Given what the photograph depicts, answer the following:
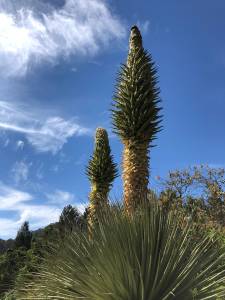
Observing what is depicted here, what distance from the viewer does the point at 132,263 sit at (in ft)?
23.1

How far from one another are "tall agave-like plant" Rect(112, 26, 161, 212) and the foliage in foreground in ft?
11.4

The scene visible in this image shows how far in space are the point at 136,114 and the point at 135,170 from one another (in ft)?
4.52

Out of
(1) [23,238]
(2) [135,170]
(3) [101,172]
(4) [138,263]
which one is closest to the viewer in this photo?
(4) [138,263]

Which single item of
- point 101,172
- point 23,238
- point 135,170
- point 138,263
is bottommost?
point 138,263

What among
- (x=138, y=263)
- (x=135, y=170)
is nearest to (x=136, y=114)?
(x=135, y=170)

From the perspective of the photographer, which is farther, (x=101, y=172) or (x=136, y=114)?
(x=101, y=172)

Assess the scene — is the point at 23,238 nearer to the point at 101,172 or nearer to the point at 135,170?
the point at 101,172

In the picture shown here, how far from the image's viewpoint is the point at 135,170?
37.6ft

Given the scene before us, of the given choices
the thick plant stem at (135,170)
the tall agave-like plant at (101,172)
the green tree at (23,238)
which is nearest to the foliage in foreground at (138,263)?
the thick plant stem at (135,170)

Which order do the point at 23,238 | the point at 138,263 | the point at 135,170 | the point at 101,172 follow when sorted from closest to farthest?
the point at 138,263, the point at 135,170, the point at 101,172, the point at 23,238

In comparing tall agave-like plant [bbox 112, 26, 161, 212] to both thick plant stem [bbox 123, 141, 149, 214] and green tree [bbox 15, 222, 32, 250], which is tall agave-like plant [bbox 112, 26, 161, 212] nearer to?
thick plant stem [bbox 123, 141, 149, 214]

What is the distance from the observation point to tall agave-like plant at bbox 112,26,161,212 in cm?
1148

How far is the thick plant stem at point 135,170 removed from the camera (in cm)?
1129

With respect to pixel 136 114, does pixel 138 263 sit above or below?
below
